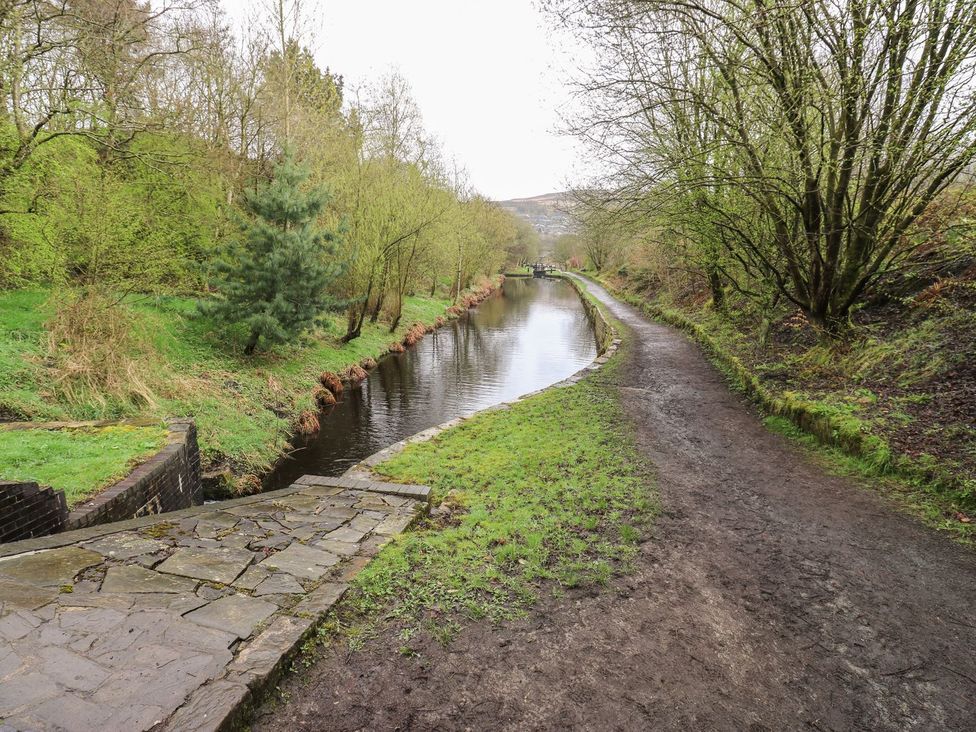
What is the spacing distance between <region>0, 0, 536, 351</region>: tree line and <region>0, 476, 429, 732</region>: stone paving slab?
23.2ft

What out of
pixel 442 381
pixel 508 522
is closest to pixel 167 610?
pixel 508 522

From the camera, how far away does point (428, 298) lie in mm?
29422

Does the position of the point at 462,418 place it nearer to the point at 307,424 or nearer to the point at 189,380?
the point at 307,424


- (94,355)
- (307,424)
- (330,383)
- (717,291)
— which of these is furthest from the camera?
(717,291)

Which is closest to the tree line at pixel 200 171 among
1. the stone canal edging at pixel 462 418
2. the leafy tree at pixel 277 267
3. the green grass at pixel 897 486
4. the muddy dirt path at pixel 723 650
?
the leafy tree at pixel 277 267

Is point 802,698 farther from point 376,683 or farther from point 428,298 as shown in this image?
point 428,298

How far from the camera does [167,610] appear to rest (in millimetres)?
3297

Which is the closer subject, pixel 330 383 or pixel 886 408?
A: pixel 886 408

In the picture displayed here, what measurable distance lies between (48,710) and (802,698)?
4.05 meters

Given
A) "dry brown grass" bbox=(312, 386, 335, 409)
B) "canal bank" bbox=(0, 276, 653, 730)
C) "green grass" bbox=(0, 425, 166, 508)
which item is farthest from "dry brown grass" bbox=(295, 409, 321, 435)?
"canal bank" bbox=(0, 276, 653, 730)

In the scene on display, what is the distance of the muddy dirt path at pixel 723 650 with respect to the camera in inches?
112

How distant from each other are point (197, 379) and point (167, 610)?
8239 millimetres

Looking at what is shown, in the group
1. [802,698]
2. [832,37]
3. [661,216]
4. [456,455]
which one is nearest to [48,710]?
[802,698]

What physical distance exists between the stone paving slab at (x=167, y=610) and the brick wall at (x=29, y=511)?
0.35 metres
